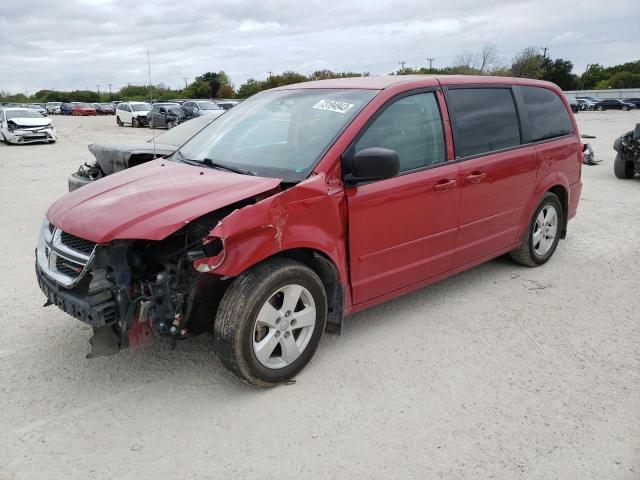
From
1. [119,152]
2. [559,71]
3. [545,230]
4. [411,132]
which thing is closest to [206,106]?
[119,152]

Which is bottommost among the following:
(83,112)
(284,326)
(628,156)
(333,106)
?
(284,326)

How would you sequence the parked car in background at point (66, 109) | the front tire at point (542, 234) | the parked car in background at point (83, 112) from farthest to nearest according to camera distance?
the parked car in background at point (66, 109) → the parked car in background at point (83, 112) → the front tire at point (542, 234)

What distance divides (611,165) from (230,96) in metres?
66.3

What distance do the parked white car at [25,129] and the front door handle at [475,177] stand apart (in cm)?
2126

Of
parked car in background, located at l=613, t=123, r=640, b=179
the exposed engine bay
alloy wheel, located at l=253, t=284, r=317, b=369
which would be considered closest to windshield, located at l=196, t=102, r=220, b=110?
parked car in background, located at l=613, t=123, r=640, b=179

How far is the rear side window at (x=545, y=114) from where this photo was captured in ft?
16.2

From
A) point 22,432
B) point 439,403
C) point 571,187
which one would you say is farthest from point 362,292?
point 571,187

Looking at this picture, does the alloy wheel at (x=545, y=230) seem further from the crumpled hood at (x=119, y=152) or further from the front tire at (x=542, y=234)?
the crumpled hood at (x=119, y=152)

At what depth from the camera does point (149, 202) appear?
3076mm

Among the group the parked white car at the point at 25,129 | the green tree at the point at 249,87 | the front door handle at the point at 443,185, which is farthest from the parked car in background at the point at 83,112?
the front door handle at the point at 443,185

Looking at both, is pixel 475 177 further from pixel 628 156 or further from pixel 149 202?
pixel 628 156

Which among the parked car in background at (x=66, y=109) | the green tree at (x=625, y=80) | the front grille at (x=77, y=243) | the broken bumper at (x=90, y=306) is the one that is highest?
the green tree at (x=625, y=80)

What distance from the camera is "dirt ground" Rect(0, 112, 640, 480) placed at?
103 inches

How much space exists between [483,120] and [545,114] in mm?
1151
